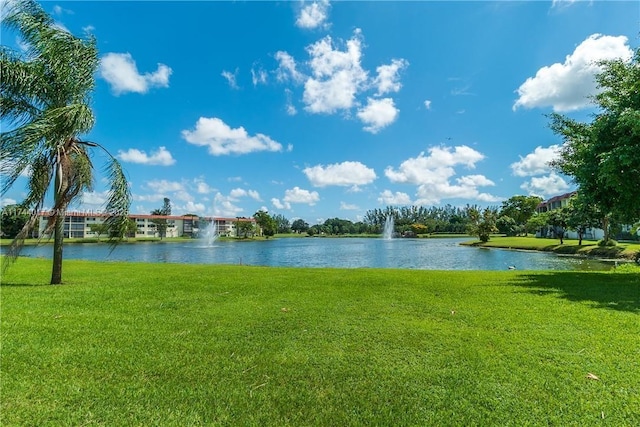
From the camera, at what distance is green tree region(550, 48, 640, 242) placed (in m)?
9.49

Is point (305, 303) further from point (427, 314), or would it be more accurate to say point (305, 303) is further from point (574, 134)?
point (574, 134)

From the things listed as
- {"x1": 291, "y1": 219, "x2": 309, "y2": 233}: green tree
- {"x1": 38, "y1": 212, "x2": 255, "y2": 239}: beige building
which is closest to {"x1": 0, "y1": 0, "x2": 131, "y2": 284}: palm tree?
{"x1": 38, "y1": 212, "x2": 255, "y2": 239}: beige building

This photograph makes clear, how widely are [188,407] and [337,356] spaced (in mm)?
1865

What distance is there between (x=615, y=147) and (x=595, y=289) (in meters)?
4.45

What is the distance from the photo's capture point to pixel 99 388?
3645 millimetres

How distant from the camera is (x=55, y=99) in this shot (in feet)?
31.6

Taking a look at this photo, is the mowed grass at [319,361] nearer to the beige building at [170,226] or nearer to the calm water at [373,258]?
the calm water at [373,258]

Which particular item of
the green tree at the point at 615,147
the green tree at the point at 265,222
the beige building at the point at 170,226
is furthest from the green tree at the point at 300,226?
the green tree at the point at 615,147

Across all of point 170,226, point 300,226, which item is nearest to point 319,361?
point 170,226

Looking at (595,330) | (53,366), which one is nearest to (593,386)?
(595,330)

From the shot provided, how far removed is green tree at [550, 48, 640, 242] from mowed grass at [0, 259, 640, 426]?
4.21 m

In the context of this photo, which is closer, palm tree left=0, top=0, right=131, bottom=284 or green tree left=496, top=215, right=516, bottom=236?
palm tree left=0, top=0, right=131, bottom=284

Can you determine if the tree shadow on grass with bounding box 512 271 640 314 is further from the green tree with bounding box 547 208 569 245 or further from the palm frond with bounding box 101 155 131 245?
the green tree with bounding box 547 208 569 245

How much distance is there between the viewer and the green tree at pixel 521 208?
280ft
